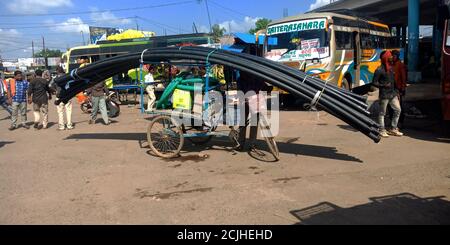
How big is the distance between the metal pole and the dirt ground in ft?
39.3

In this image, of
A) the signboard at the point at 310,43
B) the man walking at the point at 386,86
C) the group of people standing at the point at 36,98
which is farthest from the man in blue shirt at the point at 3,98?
the man walking at the point at 386,86

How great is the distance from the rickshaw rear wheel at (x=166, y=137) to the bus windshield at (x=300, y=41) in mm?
6556

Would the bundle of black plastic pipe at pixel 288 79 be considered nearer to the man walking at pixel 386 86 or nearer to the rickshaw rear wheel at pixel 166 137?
the rickshaw rear wheel at pixel 166 137

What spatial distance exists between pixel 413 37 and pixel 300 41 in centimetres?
995

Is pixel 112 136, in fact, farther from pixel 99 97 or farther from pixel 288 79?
pixel 288 79

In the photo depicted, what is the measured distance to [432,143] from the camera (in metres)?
7.71

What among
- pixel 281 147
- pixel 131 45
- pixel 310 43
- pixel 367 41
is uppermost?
pixel 131 45

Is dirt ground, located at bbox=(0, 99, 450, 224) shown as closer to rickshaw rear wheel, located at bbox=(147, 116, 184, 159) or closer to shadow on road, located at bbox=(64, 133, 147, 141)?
rickshaw rear wheel, located at bbox=(147, 116, 184, 159)

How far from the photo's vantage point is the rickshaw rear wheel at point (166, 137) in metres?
7.39

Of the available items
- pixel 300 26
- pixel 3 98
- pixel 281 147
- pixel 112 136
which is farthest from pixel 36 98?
pixel 300 26

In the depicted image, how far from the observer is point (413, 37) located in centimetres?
1983

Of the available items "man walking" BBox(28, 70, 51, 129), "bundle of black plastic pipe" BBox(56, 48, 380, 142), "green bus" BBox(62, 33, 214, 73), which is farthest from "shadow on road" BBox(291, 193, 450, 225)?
"green bus" BBox(62, 33, 214, 73)

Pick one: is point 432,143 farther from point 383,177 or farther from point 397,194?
point 397,194

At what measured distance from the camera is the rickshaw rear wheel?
24.2 ft
